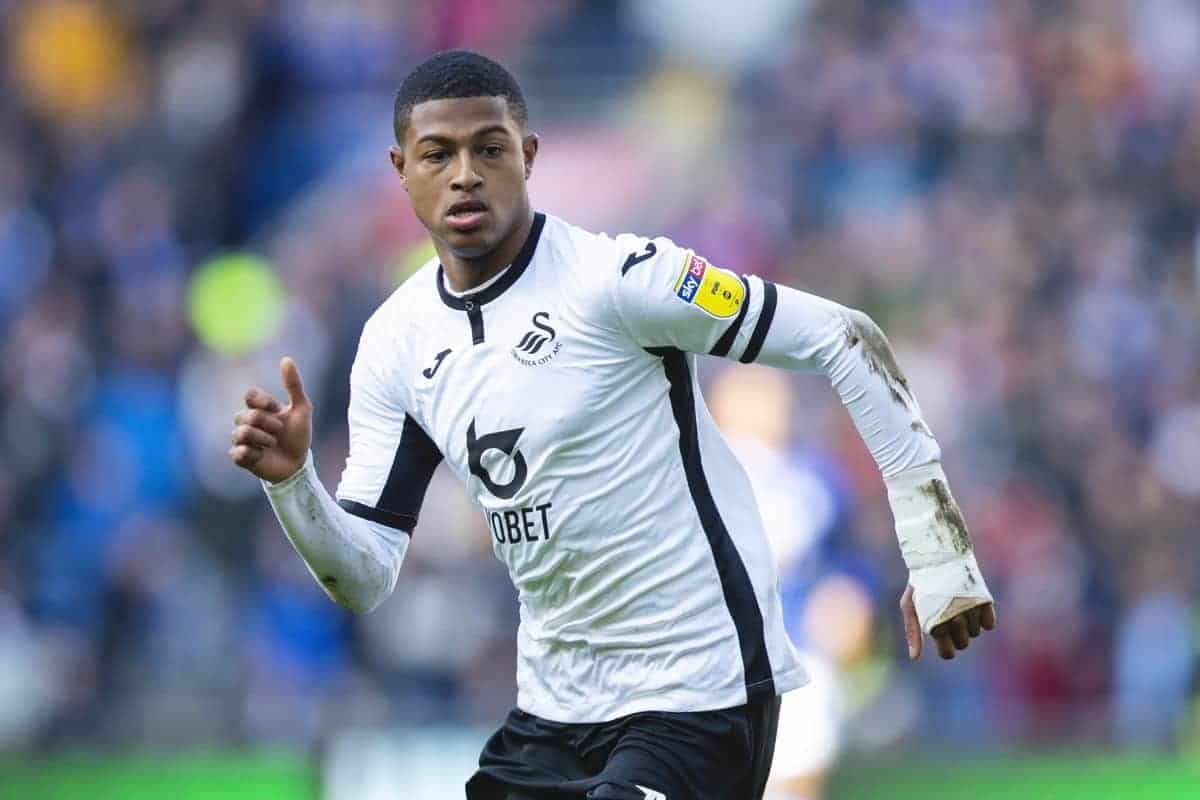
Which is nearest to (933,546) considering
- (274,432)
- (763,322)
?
(763,322)

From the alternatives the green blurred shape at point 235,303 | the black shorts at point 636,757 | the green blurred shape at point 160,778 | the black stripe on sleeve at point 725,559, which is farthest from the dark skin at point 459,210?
the green blurred shape at point 235,303

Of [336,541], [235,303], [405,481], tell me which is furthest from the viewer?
[235,303]

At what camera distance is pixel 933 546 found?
16.6ft

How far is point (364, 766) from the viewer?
9750 mm

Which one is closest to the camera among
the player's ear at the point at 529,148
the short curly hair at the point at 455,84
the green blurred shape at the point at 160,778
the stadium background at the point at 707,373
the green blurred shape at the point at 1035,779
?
the short curly hair at the point at 455,84

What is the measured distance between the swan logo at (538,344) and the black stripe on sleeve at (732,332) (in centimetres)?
37

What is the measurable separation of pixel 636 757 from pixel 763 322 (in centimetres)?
105

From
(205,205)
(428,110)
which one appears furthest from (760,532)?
(205,205)

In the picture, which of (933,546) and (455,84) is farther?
(455,84)

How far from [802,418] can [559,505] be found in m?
6.55

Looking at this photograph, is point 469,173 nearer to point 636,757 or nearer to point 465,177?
point 465,177

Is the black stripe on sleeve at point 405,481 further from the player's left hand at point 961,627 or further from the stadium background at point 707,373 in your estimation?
the stadium background at point 707,373

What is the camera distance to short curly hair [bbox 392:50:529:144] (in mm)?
5195

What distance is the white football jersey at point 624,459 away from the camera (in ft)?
16.7
